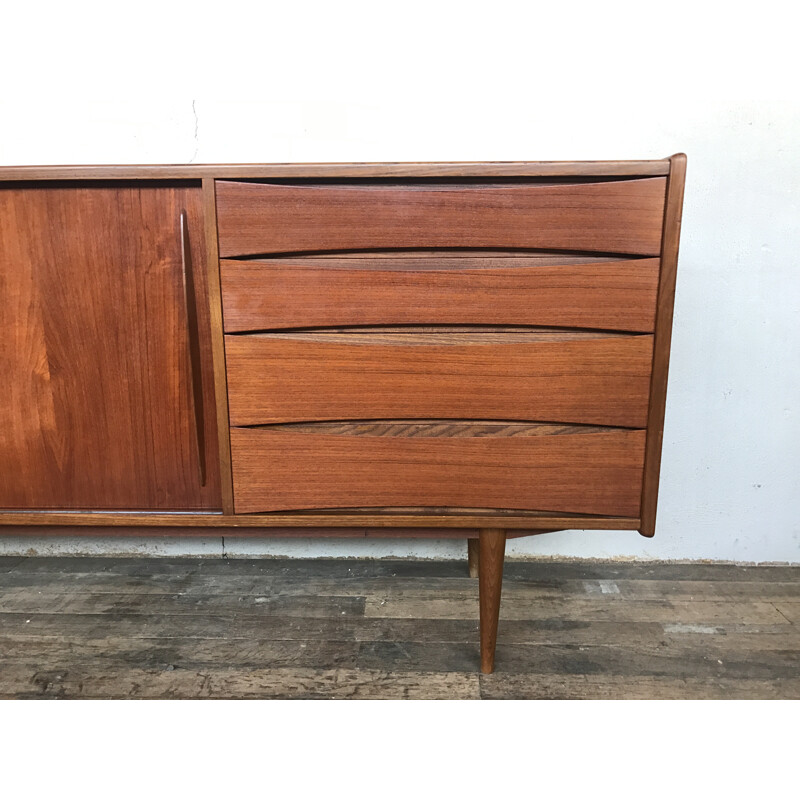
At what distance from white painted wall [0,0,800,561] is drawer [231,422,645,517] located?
67cm

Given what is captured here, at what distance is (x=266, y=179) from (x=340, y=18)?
0.75 meters

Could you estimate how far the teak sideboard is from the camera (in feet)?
3.10

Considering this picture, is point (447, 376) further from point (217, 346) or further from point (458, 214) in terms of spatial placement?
point (217, 346)

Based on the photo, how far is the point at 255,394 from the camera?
3.32ft

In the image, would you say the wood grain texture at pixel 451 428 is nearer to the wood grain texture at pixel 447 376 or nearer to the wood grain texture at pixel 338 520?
the wood grain texture at pixel 447 376

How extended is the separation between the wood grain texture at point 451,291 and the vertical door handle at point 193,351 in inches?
2.5

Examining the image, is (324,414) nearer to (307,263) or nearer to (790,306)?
(307,263)

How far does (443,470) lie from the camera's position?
1022 millimetres

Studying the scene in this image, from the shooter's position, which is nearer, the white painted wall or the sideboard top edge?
the sideboard top edge

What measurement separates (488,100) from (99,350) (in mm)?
1043

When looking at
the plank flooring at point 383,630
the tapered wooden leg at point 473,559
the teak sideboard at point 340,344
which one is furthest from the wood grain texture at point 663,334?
the tapered wooden leg at point 473,559

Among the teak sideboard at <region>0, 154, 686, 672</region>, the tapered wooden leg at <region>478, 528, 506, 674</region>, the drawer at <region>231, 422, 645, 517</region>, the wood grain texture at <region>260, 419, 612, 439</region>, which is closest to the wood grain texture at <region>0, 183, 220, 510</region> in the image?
the teak sideboard at <region>0, 154, 686, 672</region>

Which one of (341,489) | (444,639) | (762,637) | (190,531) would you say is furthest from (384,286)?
(762,637)

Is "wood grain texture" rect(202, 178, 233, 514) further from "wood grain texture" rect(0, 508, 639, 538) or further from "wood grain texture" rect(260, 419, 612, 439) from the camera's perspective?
"wood grain texture" rect(260, 419, 612, 439)
